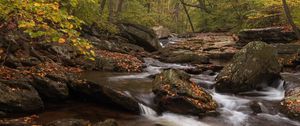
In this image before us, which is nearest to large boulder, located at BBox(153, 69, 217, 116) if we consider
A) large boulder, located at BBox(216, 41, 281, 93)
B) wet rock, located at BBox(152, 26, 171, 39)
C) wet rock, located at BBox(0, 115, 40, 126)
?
large boulder, located at BBox(216, 41, 281, 93)

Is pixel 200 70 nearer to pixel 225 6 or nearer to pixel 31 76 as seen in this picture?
pixel 31 76

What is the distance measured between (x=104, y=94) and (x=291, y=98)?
22.0ft

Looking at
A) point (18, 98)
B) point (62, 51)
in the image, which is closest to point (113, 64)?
point (62, 51)

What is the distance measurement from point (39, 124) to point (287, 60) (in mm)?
14167

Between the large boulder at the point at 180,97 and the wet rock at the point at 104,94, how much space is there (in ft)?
3.54

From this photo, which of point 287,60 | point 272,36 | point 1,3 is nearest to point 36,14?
point 1,3

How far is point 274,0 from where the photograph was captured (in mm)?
20953

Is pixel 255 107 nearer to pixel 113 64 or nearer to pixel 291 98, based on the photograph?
pixel 291 98

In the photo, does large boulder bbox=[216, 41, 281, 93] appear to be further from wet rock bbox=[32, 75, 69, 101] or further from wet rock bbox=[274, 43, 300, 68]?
wet rock bbox=[32, 75, 69, 101]

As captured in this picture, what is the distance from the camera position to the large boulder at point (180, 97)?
10984 millimetres

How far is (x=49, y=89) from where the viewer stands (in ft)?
34.5

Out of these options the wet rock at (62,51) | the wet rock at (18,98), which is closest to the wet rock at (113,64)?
the wet rock at (62,51)

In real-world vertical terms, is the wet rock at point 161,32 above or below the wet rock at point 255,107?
above

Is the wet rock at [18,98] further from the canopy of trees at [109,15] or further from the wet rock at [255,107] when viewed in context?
the wet rock at [255,107]
